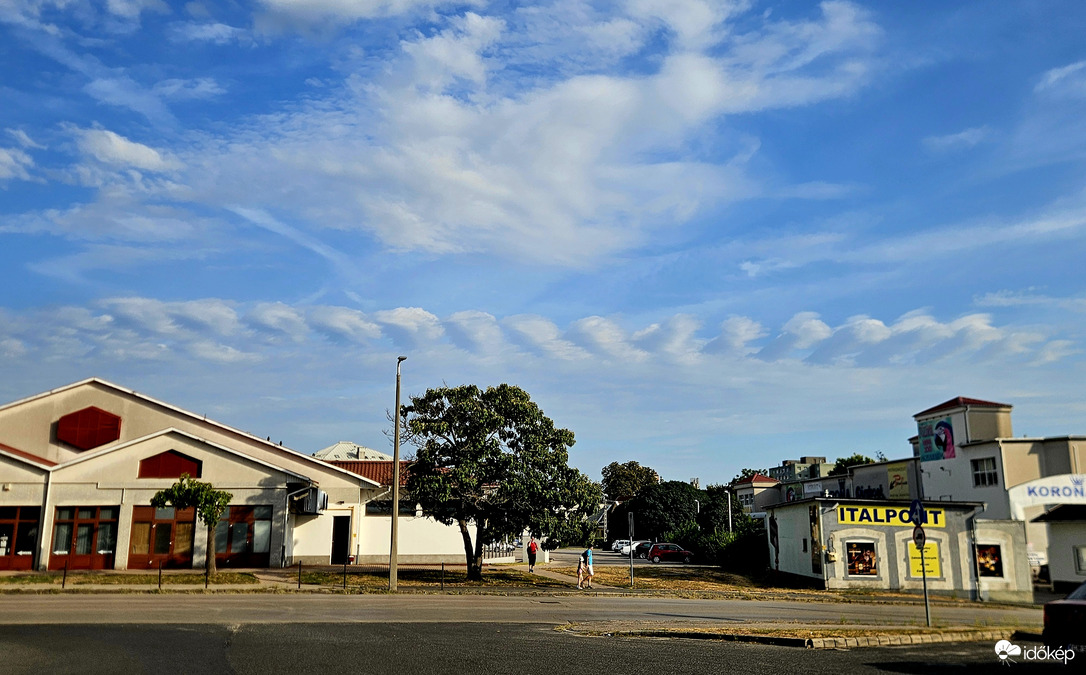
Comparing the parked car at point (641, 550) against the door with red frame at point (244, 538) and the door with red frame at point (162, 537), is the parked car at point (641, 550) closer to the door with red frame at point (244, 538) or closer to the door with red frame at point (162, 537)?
the door with red frame at point (244, 538)

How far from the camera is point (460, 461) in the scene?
34.5m

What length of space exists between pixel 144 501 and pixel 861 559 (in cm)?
3453

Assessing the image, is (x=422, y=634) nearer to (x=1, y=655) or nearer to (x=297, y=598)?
(x=1, y=655)

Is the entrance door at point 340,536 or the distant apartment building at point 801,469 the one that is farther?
the distant apartment building at point 801,469

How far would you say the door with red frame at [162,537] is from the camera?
1508 inches

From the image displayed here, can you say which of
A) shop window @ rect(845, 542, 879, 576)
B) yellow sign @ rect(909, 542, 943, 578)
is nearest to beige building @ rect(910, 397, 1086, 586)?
yellow sign @ rect(909, 542, 943, 578)

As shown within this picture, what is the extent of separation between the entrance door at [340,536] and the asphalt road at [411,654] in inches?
1010

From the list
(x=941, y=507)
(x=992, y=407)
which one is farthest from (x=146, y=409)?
(x=992, y=407)

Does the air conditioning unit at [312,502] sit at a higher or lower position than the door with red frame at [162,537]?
higher

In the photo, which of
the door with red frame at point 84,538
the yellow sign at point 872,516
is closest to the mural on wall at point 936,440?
the yellow sign at point 872,516

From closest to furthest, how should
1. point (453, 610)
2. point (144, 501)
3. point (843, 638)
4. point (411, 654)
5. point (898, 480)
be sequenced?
point (411, 654), point (843, 638), point (453, 610), point (144, 501), point (898, 480)

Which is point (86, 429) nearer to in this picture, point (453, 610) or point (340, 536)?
point (340, 536)

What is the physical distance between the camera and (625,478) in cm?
12694

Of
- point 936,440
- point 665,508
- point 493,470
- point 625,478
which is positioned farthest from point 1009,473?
point 625,478
